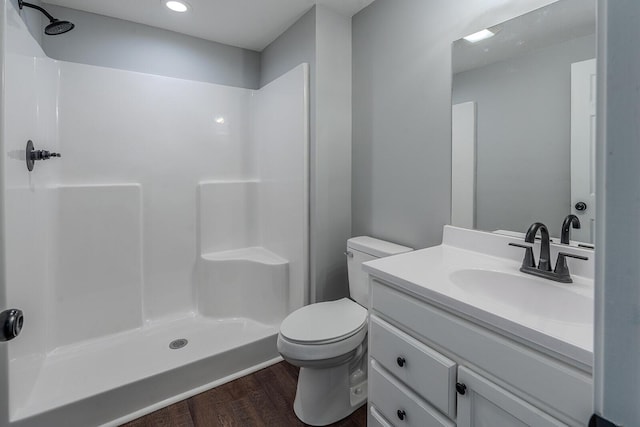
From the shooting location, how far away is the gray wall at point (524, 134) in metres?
1.15

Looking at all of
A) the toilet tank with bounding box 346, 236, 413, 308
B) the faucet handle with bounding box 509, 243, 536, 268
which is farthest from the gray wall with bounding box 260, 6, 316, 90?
the faucet handle with bounding box 509, 243, 536, 268

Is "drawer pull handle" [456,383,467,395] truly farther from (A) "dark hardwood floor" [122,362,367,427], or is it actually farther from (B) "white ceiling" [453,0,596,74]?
(B) "white ceiling" [453,0,596,74]

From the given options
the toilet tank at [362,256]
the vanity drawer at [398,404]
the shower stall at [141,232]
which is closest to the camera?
the vanity drawer at [398,404]

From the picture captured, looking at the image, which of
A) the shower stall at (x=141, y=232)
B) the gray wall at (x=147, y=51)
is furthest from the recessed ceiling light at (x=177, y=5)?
the shower stall at (x=141, y=232)

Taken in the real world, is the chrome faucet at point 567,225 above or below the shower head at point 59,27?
below

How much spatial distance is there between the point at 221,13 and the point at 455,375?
2329 mm

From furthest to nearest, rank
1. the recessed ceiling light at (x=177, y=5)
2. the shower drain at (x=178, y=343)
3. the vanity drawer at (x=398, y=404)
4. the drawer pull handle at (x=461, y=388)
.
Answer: the shower drain at (x=178, y=343) → the recessed ceiling light at (x=177, y=5) → the vanity drawer at (x=398, y=404) → the drawer pull handle at (x=461, y=388)

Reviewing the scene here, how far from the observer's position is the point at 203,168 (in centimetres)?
243

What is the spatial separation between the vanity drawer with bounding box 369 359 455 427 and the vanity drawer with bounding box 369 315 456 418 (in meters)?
0.03

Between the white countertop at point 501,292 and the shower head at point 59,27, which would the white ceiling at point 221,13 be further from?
the white countertop at point 501,292

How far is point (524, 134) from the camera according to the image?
1.26 metres

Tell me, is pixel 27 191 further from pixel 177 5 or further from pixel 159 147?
pixel 177 5

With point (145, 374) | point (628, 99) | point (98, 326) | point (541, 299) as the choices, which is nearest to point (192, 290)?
point (98, 326)

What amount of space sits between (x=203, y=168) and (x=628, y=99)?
8.13ft
